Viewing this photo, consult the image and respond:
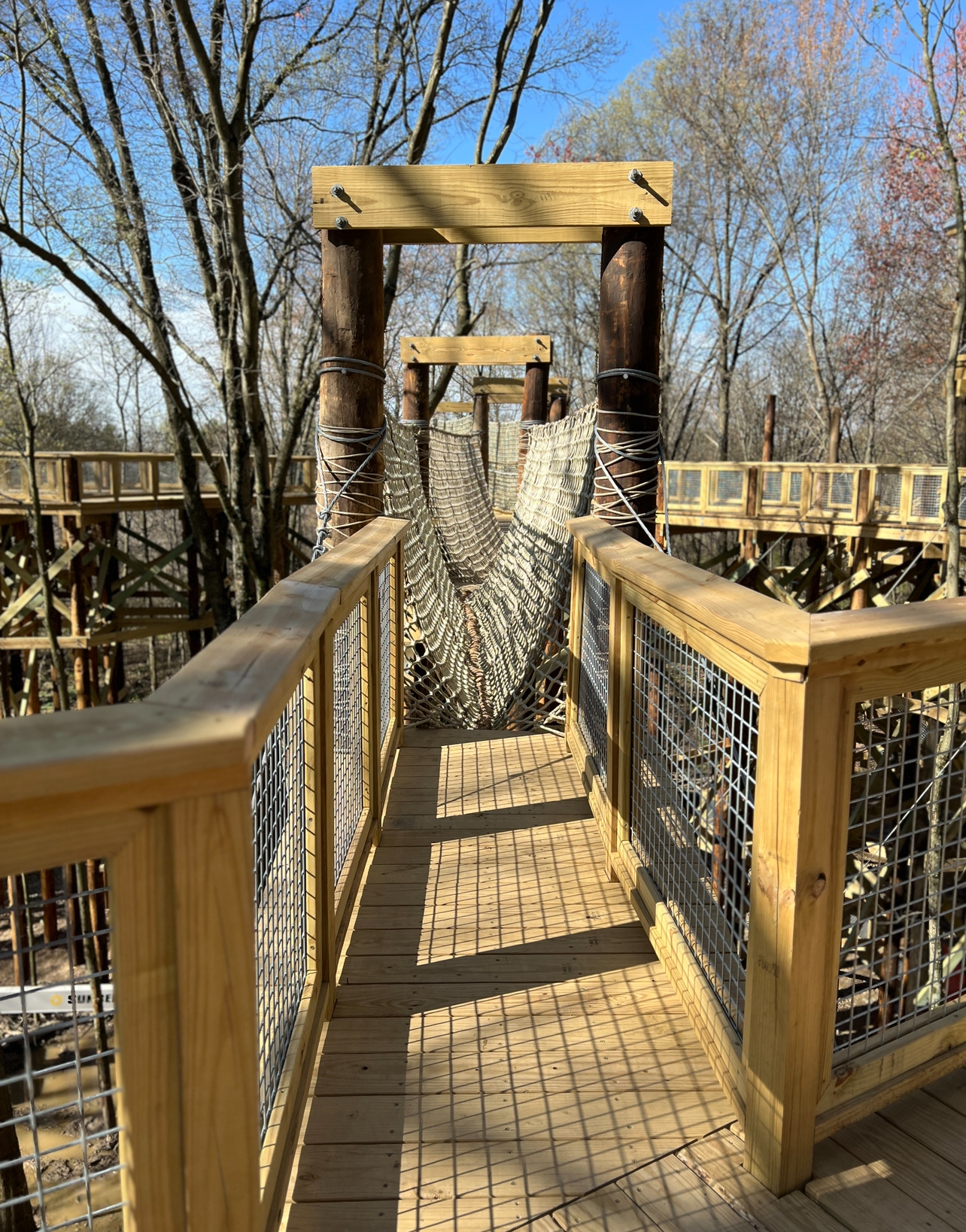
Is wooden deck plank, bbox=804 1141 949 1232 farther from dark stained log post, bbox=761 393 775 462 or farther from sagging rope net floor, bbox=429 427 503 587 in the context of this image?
dark stained log post, bbox=761 393 775 462

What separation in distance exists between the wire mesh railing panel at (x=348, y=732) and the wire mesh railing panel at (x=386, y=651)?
0.43m

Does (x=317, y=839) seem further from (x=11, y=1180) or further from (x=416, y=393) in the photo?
(x=416, y=393)

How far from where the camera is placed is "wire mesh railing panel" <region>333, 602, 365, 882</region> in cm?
217

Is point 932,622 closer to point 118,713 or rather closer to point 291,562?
point 118,713

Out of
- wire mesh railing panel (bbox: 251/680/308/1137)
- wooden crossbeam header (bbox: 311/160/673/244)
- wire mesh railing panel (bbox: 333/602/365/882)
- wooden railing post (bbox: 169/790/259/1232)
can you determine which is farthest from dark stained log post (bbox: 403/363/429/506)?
wooden railing post (bbox: 169/790/259/1232)

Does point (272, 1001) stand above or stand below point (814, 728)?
below

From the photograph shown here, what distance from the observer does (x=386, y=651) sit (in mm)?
3434

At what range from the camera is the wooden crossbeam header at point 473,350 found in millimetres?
8664

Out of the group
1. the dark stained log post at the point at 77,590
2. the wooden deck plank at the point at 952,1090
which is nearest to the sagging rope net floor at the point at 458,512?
the dark stained log post at the point at 77,590

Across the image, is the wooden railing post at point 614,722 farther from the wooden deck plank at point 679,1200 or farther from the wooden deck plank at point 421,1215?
the wooden deck plank at point 421,1215

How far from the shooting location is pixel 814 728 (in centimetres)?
127

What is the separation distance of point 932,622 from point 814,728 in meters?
0.26

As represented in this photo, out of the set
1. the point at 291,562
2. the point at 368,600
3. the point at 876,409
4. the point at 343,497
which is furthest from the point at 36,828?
the point at 876,409

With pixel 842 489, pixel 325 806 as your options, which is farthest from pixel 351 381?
pixel 842 489
